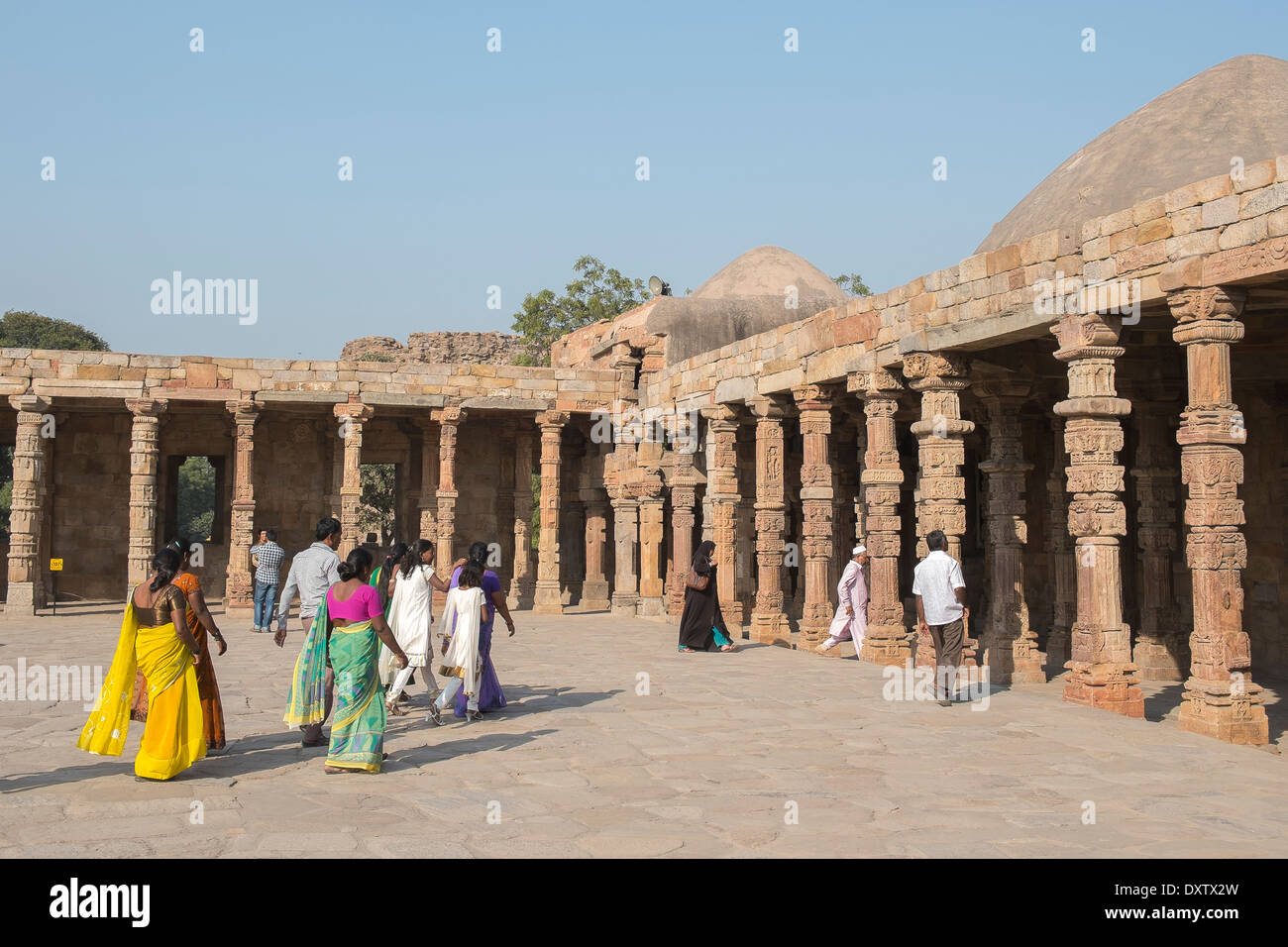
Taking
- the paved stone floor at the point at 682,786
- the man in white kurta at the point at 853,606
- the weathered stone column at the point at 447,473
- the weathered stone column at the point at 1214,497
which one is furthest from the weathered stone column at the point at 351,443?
the weathered stone column at the point at 1214,497

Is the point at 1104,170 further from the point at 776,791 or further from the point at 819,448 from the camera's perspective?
the point at 776,791

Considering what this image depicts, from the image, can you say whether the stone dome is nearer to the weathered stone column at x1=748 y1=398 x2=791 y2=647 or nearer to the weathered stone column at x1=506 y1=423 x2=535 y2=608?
the weathered stone column at x1=506 y1=423 x2=535 y2=608

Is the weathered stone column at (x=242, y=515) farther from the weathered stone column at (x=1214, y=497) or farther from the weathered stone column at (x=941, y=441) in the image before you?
the weathered stone column at (x=1214, y=497)

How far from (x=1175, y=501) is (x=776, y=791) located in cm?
963

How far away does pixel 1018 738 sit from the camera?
314 inches

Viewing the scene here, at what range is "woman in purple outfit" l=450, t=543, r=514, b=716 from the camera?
8578 mm

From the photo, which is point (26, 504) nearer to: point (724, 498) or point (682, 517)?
point (682, 517)

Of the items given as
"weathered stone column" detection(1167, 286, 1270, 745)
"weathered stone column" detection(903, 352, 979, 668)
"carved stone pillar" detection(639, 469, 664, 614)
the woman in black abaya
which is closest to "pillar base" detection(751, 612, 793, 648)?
the woman in black abaya

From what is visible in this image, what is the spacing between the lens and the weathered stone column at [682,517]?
732 inches

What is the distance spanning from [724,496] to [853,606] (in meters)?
3.83

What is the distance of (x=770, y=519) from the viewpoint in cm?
1573

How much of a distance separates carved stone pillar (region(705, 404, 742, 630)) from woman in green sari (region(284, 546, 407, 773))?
407 inches

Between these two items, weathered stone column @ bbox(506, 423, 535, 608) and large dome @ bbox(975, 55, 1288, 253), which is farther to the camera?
weathered stone column @ bbox(506, 423, 535, 608)
